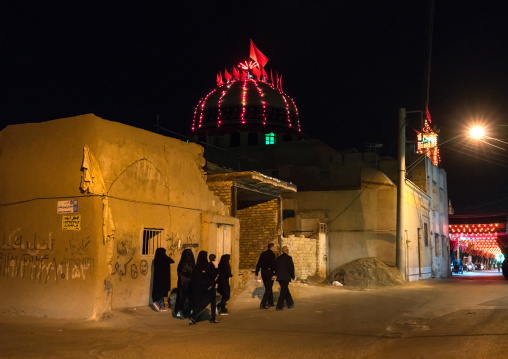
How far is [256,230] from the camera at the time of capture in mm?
21203

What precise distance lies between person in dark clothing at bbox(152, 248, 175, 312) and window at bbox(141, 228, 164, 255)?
48 centimetres

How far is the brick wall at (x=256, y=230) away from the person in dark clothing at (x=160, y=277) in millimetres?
8274

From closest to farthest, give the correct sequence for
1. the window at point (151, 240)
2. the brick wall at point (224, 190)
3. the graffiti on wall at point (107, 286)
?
the graffiti on wall at point (107, 286) < the window at point (151, 240) < the brick wall at point (224, 190)

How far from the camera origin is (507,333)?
9.16 metres

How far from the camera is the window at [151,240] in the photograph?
13.0 meters

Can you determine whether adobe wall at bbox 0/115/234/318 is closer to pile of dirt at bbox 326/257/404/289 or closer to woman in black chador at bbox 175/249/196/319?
woman in black chador at bbox 175/249/196/319

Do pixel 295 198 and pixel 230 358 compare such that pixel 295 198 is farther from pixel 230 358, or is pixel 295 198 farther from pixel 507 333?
pixel 230 358

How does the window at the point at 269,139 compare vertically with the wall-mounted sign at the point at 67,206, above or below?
above

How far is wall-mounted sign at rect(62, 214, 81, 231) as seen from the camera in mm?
11594

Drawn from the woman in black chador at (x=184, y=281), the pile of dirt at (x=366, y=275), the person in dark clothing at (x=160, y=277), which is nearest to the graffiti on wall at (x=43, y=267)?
the person in dark clothing at (x=160, y=277)

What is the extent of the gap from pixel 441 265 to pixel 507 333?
29.3 metres

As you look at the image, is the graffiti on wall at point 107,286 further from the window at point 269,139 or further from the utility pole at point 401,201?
the window at point 269,139

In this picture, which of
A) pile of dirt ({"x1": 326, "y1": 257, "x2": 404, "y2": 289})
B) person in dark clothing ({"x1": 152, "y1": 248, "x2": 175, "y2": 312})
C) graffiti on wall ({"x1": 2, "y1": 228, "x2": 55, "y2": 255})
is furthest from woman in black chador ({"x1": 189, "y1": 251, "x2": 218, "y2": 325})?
pile of dirt ({"x1": 326, "y1": 257, "x2": 404, "y2": 289})

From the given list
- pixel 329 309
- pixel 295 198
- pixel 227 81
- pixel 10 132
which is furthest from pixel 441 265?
pixel 10 132
